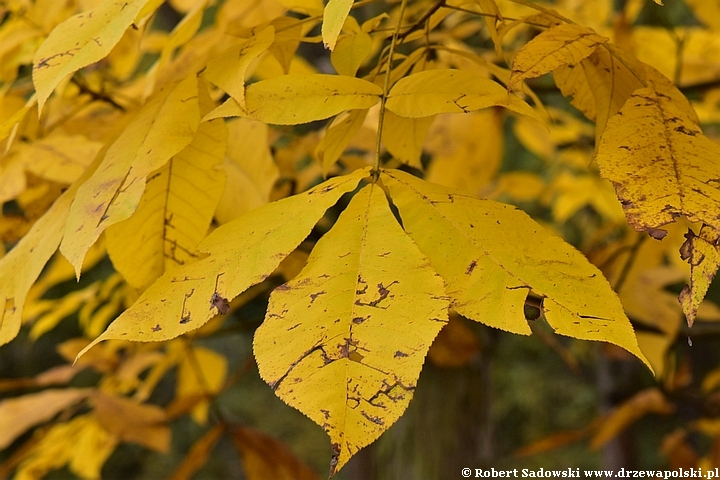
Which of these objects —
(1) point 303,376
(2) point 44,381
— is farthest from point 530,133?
(1) point 303,376

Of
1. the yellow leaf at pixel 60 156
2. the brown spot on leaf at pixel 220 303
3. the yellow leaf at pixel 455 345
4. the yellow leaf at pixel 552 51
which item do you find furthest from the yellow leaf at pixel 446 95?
the yellow leaf at pixel 455 345

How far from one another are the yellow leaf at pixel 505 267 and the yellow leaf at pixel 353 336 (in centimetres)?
2

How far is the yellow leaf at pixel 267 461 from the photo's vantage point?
694 millimetres

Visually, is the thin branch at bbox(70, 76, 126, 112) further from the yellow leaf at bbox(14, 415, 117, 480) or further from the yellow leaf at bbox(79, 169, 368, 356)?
the yellow leaf at bbox(14, 415, 117, 480)

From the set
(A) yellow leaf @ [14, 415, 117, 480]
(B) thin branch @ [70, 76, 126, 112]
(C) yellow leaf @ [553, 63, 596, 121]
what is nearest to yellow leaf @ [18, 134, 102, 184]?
(B) thin branch @ [70, 76, 126, 112]

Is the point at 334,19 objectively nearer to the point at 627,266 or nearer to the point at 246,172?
the point at 246,172

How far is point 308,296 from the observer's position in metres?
0.24

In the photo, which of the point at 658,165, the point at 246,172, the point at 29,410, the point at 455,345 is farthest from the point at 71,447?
the point at 658,165

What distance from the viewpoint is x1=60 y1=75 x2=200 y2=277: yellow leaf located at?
0.27 meters

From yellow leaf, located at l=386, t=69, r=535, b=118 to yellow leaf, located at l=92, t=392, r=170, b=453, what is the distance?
1.61 feet

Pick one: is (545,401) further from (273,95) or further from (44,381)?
(273,95)

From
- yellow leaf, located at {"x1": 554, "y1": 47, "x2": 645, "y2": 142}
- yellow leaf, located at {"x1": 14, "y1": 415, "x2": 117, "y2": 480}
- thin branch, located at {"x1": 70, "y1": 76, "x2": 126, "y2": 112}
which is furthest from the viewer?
yellow leaf, located at {"x1": 14, "y1": 415, "x2": 117, "y2": 480}

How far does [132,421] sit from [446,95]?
1.69ft

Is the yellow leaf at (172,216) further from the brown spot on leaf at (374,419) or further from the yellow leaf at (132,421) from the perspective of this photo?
the yellow leaf at (132,421)
